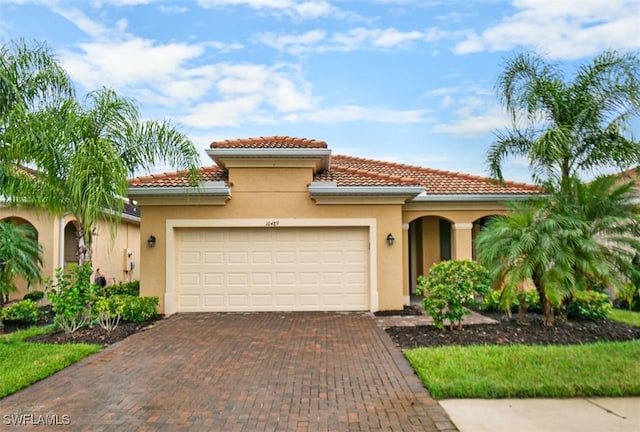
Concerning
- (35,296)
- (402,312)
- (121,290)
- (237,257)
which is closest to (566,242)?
(402,312)

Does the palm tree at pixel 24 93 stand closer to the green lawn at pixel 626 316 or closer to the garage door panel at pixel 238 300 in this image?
the garage door panel at pixel 238 300

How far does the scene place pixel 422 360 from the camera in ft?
22.9

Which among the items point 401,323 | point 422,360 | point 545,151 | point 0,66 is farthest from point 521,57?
point 0,66

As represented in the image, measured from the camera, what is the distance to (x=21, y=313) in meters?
11.2

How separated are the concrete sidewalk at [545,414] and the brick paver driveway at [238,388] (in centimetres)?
30

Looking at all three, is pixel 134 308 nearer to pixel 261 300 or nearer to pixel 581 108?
pixel 261 300

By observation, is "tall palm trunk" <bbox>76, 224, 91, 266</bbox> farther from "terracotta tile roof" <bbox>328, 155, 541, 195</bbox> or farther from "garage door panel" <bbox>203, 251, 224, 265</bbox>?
"terracotta tile roof" <bbox>328, 155, 541, 195</bbox>

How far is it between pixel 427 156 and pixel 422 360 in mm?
15017

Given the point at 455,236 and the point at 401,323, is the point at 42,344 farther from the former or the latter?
the point at 455,236

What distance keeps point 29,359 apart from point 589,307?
11.4 m

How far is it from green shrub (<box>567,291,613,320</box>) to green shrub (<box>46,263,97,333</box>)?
1081cm

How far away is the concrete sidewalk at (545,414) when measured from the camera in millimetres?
4676

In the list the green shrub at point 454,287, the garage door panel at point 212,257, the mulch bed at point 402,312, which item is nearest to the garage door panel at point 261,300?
the garage door panel at point 212,257

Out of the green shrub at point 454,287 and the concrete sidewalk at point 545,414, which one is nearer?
the concrete sidewalk at point 545,414
